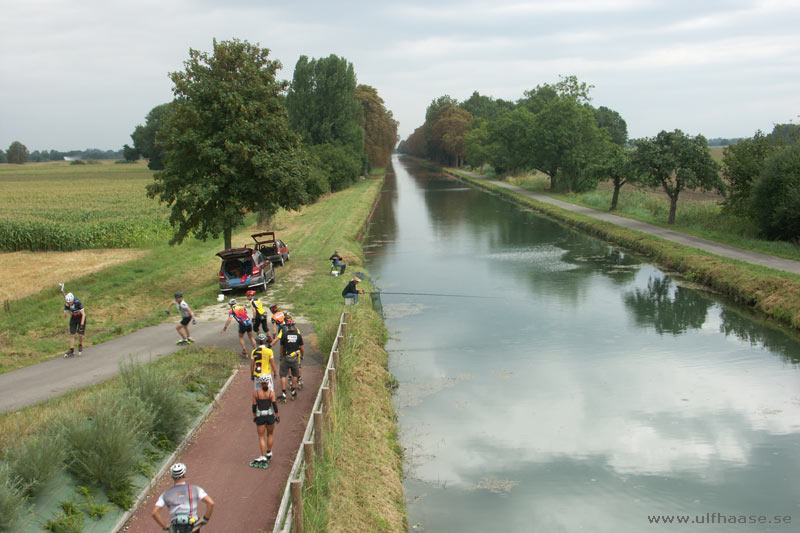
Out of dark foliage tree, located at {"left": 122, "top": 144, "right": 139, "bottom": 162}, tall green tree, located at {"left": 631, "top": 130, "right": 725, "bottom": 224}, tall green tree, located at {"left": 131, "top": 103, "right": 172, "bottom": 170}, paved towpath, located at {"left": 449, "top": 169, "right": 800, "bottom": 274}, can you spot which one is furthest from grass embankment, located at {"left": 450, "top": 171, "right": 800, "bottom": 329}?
dark foliage tree, located at {"left": 122, "top": 144, "right": 139, "bottom": 162}

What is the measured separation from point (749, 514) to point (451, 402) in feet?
20.9

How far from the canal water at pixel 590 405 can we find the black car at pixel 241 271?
4834 millimetres

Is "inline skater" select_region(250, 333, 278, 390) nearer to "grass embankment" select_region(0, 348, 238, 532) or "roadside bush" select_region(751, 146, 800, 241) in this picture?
"grass embankment" select_region(0, 348, 238, 532)

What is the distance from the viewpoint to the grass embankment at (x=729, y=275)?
2042 centimetres

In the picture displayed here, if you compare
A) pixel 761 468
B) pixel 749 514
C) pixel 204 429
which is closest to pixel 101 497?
pixel 204 429

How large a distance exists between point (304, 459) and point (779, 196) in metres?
27.4

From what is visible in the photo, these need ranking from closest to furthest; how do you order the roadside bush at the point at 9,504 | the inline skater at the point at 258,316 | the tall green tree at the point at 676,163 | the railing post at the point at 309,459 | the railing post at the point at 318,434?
the roadside bush at the point at 9,504, the railing post at the point at 309,459, the railing post at the point at 318,434, the inline skater at the point at 258,316, the tall green tree at the point at 676,163

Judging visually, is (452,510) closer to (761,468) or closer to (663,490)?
(663,490)

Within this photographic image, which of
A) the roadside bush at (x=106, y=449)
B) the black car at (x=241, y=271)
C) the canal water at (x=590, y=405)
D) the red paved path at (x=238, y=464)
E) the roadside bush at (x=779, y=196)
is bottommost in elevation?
the canal water at (x=590, y=405)

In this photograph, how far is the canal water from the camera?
418 inches

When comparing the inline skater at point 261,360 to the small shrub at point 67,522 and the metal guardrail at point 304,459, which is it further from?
the small shrub at point 67,522

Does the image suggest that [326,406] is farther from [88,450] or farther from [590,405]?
[590,405]

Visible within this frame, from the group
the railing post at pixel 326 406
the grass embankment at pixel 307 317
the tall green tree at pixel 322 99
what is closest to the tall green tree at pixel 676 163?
the grass embankment at pixel 307 317

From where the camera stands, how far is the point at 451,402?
14734 mm
